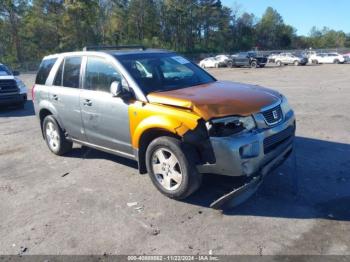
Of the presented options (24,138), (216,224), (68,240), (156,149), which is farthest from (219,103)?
(24,138)

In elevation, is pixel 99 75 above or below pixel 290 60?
above

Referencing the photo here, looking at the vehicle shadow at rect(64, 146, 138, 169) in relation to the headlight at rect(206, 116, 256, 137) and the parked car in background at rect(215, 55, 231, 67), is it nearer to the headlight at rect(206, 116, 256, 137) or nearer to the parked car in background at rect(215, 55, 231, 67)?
the headlight at rect(206, 116, 256, 137)

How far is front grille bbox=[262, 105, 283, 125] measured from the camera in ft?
15.0

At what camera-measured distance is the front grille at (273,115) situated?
4.58 m

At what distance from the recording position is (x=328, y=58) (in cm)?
4478

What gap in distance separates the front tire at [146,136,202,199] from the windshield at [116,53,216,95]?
838mm

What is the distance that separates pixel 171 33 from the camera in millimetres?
94562

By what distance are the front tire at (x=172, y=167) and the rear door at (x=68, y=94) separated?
1.85 meters

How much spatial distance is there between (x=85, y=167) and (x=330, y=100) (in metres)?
9.20

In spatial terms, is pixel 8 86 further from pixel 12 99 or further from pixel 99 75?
pixel 99 75

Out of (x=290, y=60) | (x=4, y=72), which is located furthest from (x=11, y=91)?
(x=290, y=60)

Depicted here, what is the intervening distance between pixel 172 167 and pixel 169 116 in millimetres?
640

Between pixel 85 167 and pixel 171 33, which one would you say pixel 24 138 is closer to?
pixel 85 167

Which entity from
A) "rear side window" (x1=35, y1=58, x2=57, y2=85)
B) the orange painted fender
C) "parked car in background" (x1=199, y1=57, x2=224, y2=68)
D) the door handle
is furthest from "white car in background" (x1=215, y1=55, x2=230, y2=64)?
the orange painted fender
